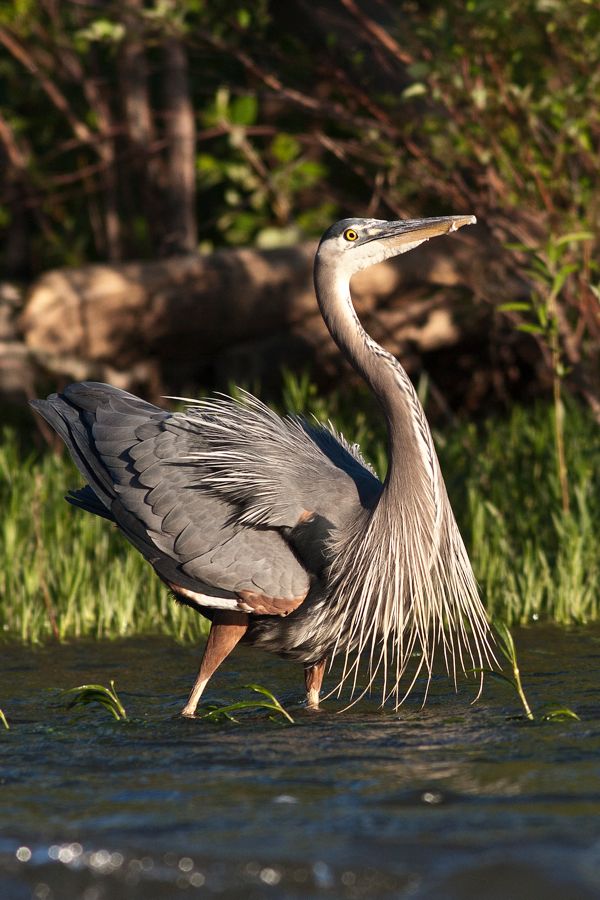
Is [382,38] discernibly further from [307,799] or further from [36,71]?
[307,799]

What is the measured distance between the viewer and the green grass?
636cm

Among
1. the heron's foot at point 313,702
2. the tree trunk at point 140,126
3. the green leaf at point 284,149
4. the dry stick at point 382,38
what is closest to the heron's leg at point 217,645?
the heron's foot at point 313,702

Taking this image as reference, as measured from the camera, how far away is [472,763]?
12.8 feet

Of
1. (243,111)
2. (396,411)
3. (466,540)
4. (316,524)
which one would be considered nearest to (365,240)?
(396,411)

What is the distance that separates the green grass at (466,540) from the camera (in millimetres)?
6363

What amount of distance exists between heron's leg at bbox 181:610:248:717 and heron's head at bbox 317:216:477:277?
1.42 metres

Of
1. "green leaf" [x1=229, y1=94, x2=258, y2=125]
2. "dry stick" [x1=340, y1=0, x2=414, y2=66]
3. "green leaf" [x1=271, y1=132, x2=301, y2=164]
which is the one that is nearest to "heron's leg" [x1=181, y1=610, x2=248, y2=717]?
"dry stick" [x1=340, y1=0, x2=414, y2=66]

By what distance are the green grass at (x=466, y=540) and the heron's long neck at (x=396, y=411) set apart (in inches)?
67.5

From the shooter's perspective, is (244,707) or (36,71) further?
(36,71)

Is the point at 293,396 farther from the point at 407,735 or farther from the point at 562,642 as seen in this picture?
the point at 407,735

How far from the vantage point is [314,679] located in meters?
5.23

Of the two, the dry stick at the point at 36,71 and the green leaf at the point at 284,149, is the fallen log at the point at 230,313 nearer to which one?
the green leaf at the point at 284,149

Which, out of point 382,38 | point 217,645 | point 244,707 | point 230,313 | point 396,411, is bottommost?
point 244,707

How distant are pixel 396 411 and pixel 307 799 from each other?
172 centimetres
